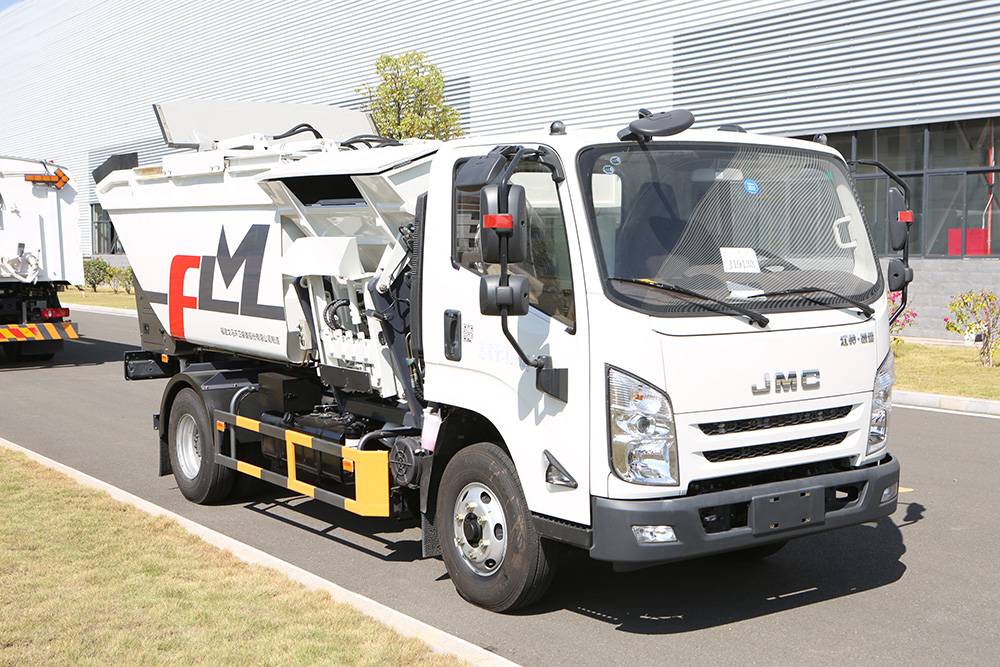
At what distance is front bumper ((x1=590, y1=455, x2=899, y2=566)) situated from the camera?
466cm

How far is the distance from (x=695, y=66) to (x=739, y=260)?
18.3m

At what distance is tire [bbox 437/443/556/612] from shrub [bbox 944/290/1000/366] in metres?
12.0

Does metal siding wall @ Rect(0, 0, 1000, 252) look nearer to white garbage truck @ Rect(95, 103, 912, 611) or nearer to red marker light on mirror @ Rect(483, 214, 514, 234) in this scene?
white garbage truck @ Rect(95, 103, 912, 611)

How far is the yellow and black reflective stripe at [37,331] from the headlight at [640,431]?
14493mm

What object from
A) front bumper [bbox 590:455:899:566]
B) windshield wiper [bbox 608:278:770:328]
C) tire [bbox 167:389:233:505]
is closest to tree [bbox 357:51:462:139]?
tire [bbox 167:389:233:505]

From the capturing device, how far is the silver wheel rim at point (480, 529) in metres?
5.32

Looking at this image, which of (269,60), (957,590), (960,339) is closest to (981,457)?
(957,590)

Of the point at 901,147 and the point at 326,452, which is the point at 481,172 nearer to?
the point at 326,452

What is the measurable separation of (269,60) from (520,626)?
1298 inches

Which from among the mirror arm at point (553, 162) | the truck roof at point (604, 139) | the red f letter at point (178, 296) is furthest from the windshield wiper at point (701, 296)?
the red f letter at point (178, 296)

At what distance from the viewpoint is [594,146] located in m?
4.97

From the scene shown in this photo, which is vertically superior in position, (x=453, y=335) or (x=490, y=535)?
(x=453, y=335)

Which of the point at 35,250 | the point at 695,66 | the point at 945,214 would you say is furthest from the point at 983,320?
the point at 35,250

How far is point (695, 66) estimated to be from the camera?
22.3 metres
